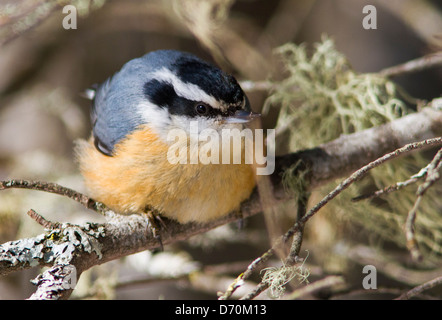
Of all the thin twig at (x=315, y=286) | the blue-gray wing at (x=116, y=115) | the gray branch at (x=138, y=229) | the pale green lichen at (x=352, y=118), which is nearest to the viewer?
the gray branch at (x=138, y=229)

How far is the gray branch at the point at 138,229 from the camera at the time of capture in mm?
1181

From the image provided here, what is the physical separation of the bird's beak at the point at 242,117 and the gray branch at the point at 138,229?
0.30m

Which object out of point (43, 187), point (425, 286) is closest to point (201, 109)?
point (43, 187)

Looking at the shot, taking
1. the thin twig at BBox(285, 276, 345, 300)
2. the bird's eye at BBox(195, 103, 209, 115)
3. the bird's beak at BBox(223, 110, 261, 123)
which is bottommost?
the thin twig at BBox(285, 276, 345, 300)

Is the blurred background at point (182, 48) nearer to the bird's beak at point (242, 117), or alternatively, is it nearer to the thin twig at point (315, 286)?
the thin twig at point (315, 286)

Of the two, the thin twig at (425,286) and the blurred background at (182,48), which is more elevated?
the blurred background at (182,48)

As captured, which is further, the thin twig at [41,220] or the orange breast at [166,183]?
the orange breast at [166,183]

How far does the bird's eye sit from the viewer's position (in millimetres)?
1536

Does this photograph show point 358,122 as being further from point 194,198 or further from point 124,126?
point 124,126

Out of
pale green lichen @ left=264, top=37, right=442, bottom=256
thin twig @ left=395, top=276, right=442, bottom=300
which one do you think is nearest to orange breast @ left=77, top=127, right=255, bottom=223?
pale green lichen @ left=264, top=37, right=442, bottom=256

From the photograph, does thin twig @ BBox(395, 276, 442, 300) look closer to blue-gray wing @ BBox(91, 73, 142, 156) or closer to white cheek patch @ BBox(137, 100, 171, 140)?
white cheek patch @ BBox(137, 100, 171, 140)

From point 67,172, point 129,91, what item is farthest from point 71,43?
point 129,91

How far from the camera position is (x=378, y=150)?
171 centimetres

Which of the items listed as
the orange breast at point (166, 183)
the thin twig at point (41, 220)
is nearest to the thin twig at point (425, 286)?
the orange breast at point (166, 183)
